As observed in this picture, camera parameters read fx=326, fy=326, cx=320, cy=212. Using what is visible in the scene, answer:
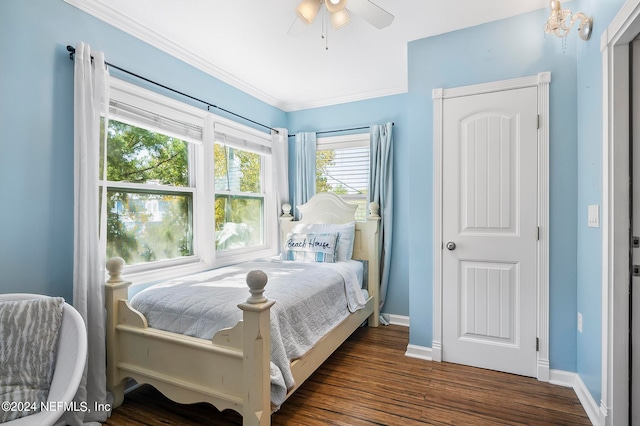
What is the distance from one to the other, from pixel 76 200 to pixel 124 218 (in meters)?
0.52

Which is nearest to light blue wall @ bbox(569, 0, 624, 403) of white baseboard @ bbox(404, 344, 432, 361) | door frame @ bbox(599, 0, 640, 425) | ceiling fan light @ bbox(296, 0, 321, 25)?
door frame @ bbox(599, 0, 640, 425)

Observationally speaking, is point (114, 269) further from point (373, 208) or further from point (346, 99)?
point (346, 99)

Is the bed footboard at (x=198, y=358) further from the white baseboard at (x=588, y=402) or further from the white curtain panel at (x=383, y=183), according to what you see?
the white curtain panel at (x=383, y=183)

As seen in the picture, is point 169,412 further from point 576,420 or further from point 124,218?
point 576,420

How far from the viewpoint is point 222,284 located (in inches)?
89.2

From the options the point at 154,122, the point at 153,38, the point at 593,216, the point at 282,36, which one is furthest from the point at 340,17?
the point at 593,216

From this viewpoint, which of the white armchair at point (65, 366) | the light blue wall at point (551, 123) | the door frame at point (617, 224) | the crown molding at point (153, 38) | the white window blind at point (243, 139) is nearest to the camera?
the white armchair at point (65, 366)

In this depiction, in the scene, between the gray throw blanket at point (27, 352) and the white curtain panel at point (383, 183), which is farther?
the white curtain panel at point (383, 183)

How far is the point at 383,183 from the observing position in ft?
11.5

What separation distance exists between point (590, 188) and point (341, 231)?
80.6 inches

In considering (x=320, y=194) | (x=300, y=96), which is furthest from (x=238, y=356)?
(x=300, y=96)

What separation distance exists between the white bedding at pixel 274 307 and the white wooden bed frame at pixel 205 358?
67 millimetres

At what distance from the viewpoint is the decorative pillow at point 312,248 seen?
3.20 metres

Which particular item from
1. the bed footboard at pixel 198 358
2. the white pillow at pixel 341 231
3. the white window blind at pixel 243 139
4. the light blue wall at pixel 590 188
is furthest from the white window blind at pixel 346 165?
the bed footboard at pixel 198 358
